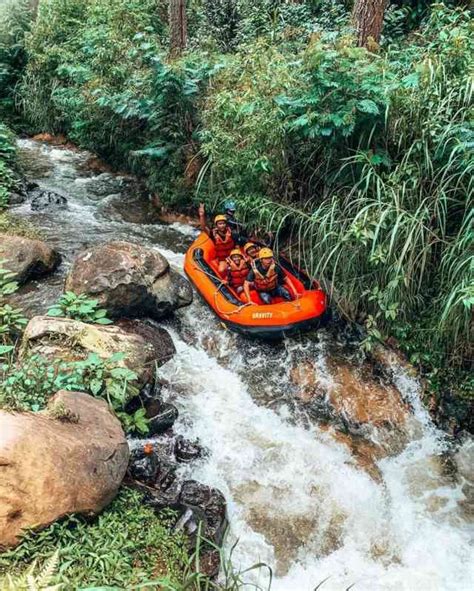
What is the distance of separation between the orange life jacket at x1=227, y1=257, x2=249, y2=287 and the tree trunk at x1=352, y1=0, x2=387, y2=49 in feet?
9.99

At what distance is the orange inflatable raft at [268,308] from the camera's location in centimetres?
487

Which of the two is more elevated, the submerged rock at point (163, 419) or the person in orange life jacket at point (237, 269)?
the person in orange life jacket at point (237, 269)

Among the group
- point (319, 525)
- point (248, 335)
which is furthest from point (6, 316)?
point (319, 525)

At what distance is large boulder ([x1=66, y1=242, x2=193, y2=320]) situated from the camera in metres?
4.91

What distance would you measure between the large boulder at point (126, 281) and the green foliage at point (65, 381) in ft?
3.58

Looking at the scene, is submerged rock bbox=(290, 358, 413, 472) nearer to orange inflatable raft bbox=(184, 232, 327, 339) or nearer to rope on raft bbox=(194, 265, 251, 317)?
orange inflatable raft bbox=(184, 232, 327, 339)

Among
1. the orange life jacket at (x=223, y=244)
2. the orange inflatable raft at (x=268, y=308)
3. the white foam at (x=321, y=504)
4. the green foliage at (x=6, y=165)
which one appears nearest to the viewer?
the white foam at (x=321, y=504)

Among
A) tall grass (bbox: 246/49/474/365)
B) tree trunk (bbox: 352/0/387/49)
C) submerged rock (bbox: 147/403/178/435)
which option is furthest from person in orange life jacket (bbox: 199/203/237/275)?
tree trunk (bbox: 352/0/387/49)

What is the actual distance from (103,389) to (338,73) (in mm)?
3384

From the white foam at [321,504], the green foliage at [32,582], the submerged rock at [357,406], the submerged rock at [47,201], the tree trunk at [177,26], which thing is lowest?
the white foam at [321,504]

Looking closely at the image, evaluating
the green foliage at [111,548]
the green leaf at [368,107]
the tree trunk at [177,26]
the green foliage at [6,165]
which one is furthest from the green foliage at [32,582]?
the tree trunk at [177,26]

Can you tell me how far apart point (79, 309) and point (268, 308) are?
70.8 inches

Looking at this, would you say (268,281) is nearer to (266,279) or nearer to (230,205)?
(266,279)

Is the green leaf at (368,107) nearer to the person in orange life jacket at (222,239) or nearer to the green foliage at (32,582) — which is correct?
the person in orange life jacket at (222,239)
